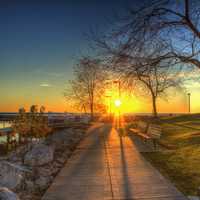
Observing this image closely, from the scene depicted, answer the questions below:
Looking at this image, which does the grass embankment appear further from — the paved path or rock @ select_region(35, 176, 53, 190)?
rock @ select_region(35, 176, 53, 190)

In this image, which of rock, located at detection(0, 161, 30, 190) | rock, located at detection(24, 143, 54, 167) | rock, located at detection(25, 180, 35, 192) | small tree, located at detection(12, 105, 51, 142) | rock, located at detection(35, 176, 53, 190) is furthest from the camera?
small tree, located at detection(12, 105, 51, 142)

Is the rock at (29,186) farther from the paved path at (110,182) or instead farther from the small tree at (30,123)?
the small tree at (30,123)

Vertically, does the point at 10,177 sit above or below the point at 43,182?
above

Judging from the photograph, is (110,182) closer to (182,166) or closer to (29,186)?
(29,186)

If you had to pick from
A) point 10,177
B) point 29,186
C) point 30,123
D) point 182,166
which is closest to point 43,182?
point 29,186

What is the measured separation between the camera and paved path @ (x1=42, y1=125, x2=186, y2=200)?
4.79 meters

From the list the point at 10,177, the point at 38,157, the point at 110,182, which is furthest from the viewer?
the point at 38,157

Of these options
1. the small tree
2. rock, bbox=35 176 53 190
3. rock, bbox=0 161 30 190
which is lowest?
rock, bbox=35 176 53 190

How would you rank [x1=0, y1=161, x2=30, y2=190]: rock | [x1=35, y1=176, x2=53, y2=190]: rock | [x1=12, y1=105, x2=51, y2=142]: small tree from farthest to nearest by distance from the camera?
1. [x1=12, y1=105, x2=51, y2=142]: small tree
2. [x1=35, y1=176, x2=53, y2=190]: rock
3. [x1=0, y1=161, x2=30, y2=190]: rock

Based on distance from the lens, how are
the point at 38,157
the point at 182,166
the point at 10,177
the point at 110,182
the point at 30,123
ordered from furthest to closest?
the point at 30,123 < the point at 38,157 < the point at 182,166 < the point at 110,182 < the point at 10,177

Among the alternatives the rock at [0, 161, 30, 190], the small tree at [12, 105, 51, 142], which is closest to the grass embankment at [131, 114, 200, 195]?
the rock at [0, 161, 30, 190]

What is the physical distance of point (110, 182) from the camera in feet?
18.4

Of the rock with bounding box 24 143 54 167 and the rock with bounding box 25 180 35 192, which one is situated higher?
the rock with bounding box 24 143 54 167

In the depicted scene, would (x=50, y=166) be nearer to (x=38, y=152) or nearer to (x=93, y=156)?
(x=38, y=152)
